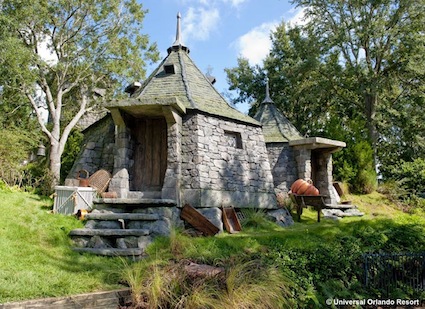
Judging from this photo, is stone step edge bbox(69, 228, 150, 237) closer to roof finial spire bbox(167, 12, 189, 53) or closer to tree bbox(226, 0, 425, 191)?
roof finial spire bbox(167, 12, 189, 53)

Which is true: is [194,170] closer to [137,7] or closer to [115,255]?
[115,255]

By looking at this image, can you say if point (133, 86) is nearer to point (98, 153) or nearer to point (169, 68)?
point (169, 68)

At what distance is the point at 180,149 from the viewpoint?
353 inches

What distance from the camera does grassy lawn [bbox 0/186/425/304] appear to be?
445 cm

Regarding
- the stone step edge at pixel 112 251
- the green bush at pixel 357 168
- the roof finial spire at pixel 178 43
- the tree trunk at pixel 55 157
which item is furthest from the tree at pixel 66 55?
the green bush at pixel 357 168

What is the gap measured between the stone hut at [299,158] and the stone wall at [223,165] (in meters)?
2.51

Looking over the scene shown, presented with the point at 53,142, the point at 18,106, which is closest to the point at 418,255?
the point at 53,142

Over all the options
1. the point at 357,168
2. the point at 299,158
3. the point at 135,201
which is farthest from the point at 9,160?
the point at 357,168

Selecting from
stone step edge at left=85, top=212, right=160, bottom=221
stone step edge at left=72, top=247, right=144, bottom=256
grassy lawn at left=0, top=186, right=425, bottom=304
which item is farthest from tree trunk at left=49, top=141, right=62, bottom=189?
stone step edge at left=72, top=247, right=144, bottom=256

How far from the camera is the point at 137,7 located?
15.2 m

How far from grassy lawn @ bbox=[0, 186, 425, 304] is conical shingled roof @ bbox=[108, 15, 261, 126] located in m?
3.71

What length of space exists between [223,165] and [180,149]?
1.34 meters

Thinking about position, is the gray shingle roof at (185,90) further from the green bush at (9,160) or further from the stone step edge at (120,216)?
the green bush at (9,160)

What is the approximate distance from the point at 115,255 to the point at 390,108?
56.1ft
